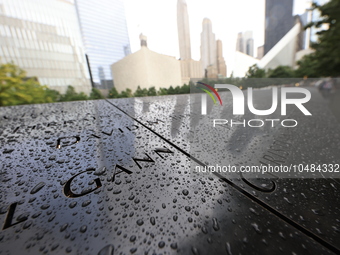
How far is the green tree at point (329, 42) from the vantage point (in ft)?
27.3

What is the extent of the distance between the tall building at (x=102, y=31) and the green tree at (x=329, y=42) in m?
51.8

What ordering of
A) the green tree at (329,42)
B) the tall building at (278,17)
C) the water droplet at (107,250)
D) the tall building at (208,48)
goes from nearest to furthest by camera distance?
the water droplet at (107,250), the tall building at (208,48), the green tree at (329,42), the tall building at (278,17)

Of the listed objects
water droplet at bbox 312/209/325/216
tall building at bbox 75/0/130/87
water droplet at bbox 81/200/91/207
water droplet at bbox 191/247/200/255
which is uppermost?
tall building at bbox 75/0/130/87

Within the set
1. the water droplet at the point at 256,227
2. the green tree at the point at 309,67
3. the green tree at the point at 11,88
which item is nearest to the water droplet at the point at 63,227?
the water droplet at the point at 256,227

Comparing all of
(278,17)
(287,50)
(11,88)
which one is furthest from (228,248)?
(287,50)

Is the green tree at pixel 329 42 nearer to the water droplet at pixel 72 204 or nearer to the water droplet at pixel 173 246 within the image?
the water droplet at pixel 173 246

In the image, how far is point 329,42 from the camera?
871 centimetres

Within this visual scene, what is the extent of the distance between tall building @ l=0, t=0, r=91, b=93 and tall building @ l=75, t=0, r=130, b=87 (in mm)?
24834

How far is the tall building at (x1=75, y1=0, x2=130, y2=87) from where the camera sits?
53219 millimetres

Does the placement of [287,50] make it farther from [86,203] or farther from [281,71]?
[86,203]

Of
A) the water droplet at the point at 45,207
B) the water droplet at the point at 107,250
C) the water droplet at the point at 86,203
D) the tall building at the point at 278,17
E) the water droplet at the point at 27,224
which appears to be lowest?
the water droplet at the point at 107,250

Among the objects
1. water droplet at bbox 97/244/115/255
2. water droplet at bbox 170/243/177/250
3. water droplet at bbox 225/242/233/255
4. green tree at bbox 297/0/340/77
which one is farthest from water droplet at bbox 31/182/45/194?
green tree at bbox 297/0/340/77

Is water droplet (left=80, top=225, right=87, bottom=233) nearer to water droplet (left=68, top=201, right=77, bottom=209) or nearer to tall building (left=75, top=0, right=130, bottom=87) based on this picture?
water droplet (left=68, top=201, right=77, bottom=209)

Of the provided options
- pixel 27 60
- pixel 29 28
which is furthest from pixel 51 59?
pixel 29 28
